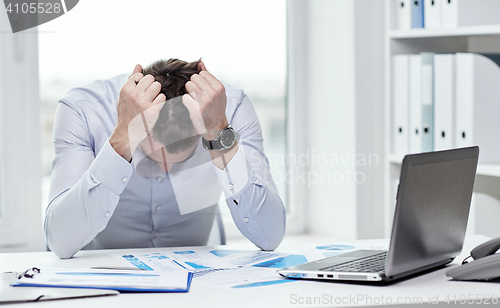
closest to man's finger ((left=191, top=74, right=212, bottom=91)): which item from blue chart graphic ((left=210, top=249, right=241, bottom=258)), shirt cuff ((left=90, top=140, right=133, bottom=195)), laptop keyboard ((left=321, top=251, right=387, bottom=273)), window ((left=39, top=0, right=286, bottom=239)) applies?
shirt cuff ((left=90, top=140, right=133, bottom=195))

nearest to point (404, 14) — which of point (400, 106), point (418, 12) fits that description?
point (418, 12)

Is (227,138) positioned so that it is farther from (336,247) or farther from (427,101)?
(427,101)

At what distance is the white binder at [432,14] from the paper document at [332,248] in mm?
878

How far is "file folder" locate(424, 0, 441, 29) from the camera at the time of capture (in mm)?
1717

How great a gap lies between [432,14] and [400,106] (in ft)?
1.12

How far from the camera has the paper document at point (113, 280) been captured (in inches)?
32.3

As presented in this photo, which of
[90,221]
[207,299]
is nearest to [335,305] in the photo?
[207,299]

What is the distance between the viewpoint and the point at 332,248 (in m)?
1.19

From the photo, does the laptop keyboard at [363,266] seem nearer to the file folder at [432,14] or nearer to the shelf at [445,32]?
the shelf at [445,32]

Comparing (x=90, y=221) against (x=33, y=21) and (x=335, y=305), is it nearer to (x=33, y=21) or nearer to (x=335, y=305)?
(x=335, y=305)

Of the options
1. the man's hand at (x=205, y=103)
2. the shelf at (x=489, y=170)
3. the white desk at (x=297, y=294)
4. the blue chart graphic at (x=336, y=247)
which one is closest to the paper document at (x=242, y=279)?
the white desk at (x=297, y=294)

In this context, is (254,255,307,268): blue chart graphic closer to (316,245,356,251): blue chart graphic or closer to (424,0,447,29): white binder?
(316,245,356,251): blue chart graphic

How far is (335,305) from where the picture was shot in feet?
2.43

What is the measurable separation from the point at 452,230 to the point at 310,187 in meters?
1.46
